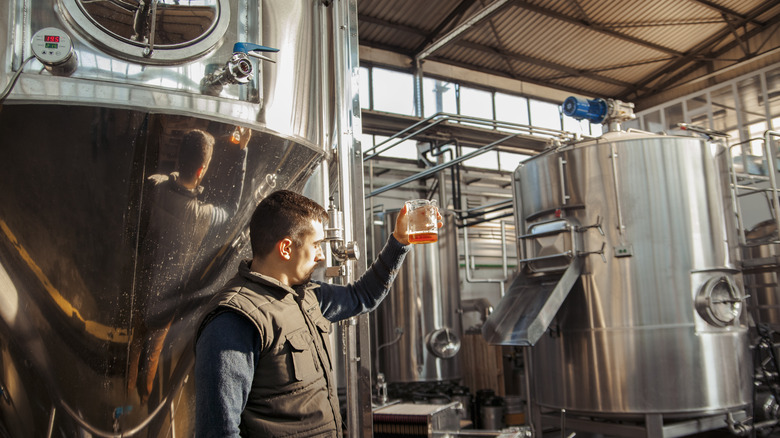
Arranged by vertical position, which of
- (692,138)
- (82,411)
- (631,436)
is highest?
(692,138)

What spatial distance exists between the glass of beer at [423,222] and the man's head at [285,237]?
337 mm

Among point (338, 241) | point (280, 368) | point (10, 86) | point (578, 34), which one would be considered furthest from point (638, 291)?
point (578, 34)

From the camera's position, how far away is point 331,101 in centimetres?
232

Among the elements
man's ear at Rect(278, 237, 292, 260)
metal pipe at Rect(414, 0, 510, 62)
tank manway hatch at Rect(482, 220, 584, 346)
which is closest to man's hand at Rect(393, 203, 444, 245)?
man's ear at Rect(278, 237, 292, 260)

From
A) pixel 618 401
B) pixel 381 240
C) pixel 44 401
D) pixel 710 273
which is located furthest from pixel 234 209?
pixel 381 240

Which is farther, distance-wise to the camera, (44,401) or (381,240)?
(381,240)

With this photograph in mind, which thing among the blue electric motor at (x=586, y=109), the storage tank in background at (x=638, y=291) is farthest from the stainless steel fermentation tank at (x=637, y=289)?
the blue electric motor at (x=586, y=109)

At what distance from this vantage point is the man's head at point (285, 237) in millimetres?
1678

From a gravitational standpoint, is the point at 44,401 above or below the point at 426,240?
below

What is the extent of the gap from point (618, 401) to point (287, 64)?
311 cm

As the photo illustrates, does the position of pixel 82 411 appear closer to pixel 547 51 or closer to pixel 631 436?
pixel 631 436

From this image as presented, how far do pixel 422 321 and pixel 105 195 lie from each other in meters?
5.74

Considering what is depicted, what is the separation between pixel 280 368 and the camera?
1.52m

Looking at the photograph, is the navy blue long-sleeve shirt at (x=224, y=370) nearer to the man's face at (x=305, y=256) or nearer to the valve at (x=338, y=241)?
the man's face at (x=305, y=256)
